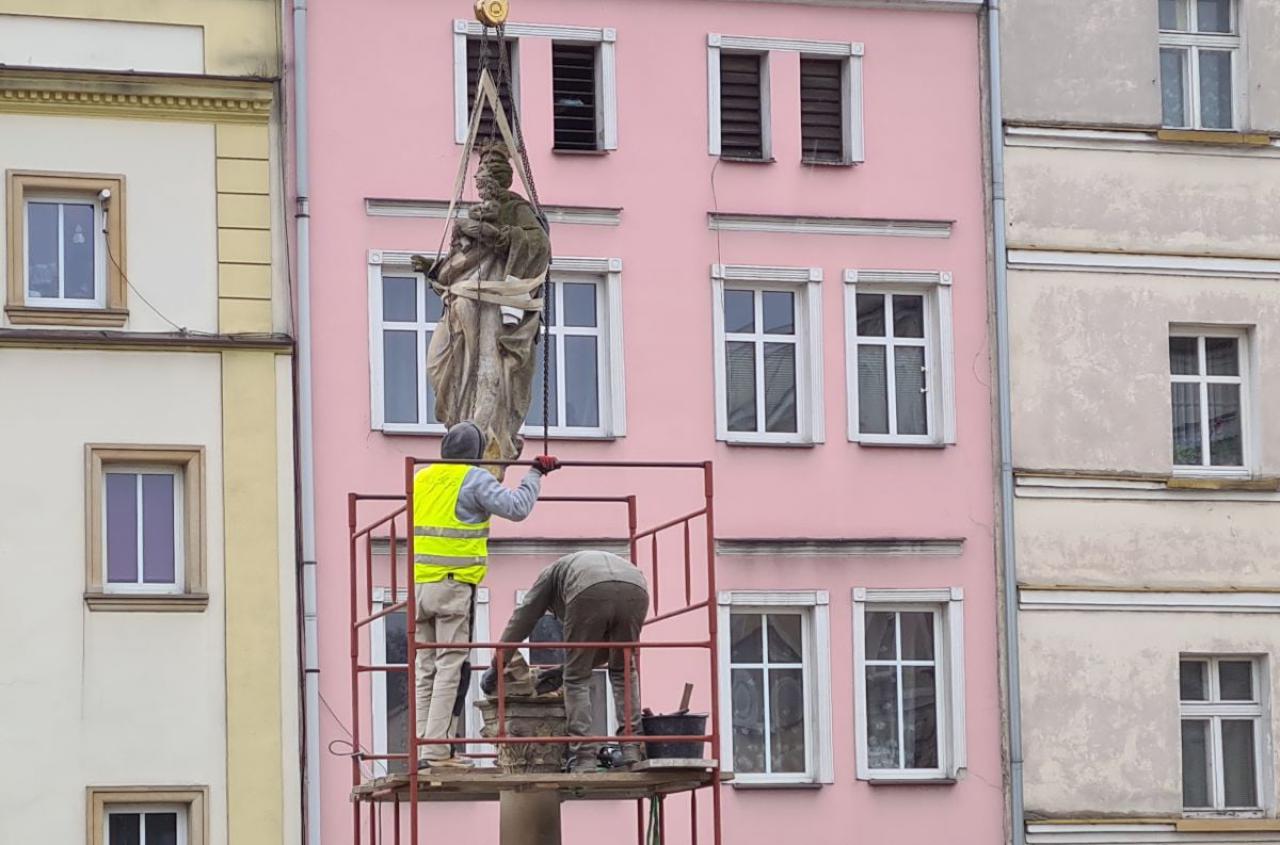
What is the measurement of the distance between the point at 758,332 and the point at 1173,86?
490 cm

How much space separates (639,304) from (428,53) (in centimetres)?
294

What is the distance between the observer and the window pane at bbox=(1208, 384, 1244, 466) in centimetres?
3319

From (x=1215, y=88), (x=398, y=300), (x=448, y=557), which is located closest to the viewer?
(x=448, y=557)

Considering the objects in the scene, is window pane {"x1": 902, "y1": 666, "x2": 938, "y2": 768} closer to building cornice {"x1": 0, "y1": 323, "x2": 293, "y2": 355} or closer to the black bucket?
building cornice {"x1": 0, "y1": 323, "x2": 293, "y2": 355}

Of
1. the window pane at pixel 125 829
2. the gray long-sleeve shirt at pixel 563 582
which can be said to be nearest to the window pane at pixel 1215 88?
the window pane at pixel 125 829

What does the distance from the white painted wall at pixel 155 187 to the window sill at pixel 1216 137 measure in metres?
9.11

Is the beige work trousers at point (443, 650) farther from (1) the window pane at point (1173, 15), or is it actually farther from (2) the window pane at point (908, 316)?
(1) the window pane at point (1173, 15)

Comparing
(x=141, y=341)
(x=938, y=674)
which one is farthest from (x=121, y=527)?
(x=938, y=674)

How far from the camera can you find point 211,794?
29531 mm

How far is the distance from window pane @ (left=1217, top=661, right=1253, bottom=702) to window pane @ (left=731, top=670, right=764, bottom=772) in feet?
14.9

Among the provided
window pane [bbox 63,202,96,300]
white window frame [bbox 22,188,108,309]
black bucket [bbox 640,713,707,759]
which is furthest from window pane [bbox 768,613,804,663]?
black bucket [bbox 640,713,707,759]

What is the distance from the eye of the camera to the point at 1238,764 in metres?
32.8

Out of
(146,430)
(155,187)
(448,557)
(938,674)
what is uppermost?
(155,187)

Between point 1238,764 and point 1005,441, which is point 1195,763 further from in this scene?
point 1005,441
